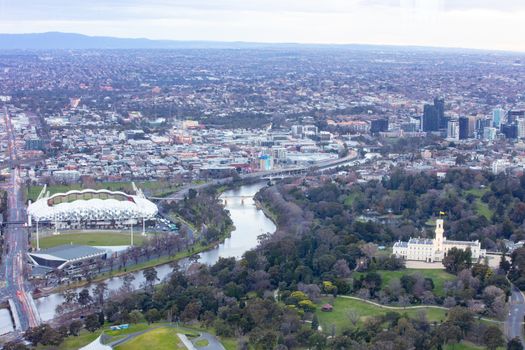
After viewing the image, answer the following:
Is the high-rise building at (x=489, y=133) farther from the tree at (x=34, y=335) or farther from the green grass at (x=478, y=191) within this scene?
the tree at (x=34, y=335)

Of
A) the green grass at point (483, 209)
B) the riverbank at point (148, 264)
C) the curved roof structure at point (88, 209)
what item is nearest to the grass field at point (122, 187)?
the curved roof structure at point (88, 209)

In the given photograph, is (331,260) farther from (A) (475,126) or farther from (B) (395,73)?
(B) (395,73)

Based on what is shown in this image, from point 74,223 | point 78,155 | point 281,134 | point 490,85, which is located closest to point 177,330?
point 74,223

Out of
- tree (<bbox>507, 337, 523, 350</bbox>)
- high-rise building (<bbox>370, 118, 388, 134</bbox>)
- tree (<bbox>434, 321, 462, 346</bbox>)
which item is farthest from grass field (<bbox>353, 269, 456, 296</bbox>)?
high-rise building (<bbox>370, 118, 388, 134</bbox>)

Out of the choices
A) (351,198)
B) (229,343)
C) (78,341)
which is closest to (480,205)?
(351,198)

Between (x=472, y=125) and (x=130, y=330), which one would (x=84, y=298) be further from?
(x=472, y=125)
